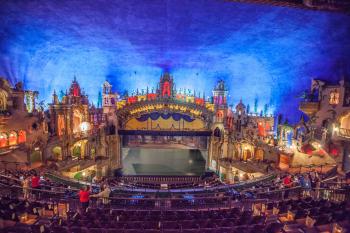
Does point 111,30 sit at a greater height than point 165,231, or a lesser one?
greater

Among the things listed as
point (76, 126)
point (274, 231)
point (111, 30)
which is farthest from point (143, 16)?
point (274, 231)

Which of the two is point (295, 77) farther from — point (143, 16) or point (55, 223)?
point (55, 223)

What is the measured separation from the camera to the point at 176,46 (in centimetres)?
2895

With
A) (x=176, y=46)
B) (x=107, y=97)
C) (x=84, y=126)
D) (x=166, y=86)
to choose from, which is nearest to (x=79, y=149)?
(x=84, y=126)

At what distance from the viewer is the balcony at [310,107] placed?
26359mm

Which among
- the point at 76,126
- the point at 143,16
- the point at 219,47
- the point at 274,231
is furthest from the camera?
the point at 76,126

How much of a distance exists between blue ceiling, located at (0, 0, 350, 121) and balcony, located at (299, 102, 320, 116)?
3.23 metres

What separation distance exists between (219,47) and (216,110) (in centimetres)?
1018

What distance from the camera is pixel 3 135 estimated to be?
2491 centimetres

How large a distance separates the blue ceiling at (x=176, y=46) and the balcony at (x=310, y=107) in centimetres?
323

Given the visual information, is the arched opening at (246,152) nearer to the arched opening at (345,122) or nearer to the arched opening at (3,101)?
A: the arched opening at (345,122)

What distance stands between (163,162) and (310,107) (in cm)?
2144

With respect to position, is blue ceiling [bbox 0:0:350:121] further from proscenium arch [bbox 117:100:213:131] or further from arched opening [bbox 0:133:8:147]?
arched opening [bbox 0:133:8:147]

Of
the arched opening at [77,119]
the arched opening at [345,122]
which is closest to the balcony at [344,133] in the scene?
the arched opening at [345,122]
